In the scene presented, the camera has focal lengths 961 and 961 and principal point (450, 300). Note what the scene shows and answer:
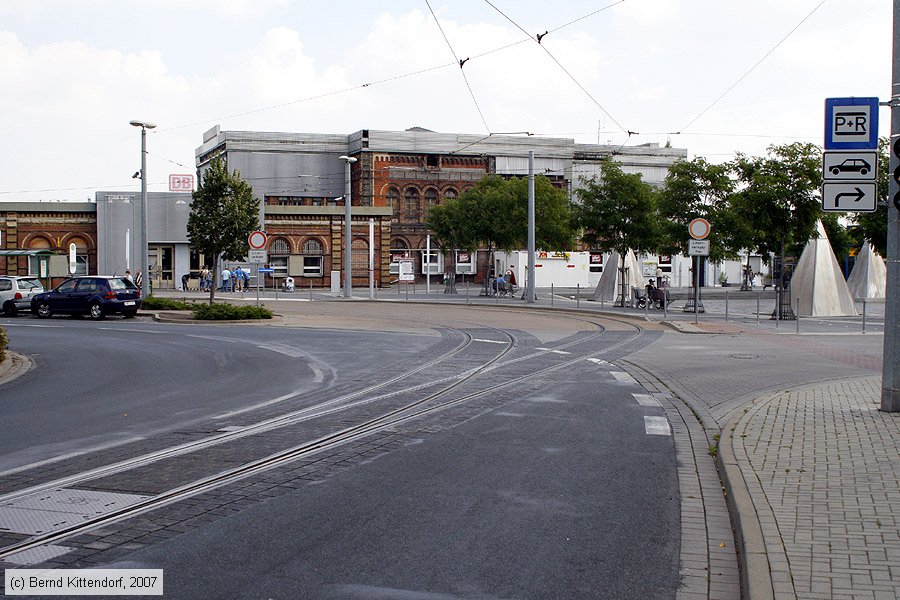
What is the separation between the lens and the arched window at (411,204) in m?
83.7

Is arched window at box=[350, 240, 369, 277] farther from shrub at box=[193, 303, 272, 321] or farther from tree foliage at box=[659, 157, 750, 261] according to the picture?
shrub at box=[193, 303, 272, 321]

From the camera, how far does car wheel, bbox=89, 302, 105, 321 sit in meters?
33.8

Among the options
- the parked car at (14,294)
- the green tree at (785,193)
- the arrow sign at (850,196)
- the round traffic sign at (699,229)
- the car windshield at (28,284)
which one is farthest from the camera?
the car windshield at (28,284)

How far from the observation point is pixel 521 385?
48.5 ft

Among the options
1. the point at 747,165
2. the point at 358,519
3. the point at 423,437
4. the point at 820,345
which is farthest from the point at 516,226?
the point at 358,519

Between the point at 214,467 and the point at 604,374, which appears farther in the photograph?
the point at 604,374

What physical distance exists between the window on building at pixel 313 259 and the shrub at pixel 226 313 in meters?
38.0

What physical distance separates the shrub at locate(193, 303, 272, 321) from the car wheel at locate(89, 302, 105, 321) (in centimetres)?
415

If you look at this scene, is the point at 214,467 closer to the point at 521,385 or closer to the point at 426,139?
the point at 521,385

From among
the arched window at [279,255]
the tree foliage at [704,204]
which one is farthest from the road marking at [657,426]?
the arched window at [279,255]

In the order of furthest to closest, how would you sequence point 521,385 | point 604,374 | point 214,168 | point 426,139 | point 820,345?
point 426,139 < point 214,168 < point 820,345 < point 604,374 < point 521,385

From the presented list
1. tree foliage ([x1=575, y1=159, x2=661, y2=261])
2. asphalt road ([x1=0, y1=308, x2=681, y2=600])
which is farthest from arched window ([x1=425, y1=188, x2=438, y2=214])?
asphalt road ([x1=0, y1=308, x2=681, y2=600])

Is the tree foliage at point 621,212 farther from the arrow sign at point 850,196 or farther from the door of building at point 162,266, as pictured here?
the door of building at point 162,266

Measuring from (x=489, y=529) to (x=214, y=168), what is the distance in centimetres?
3260
